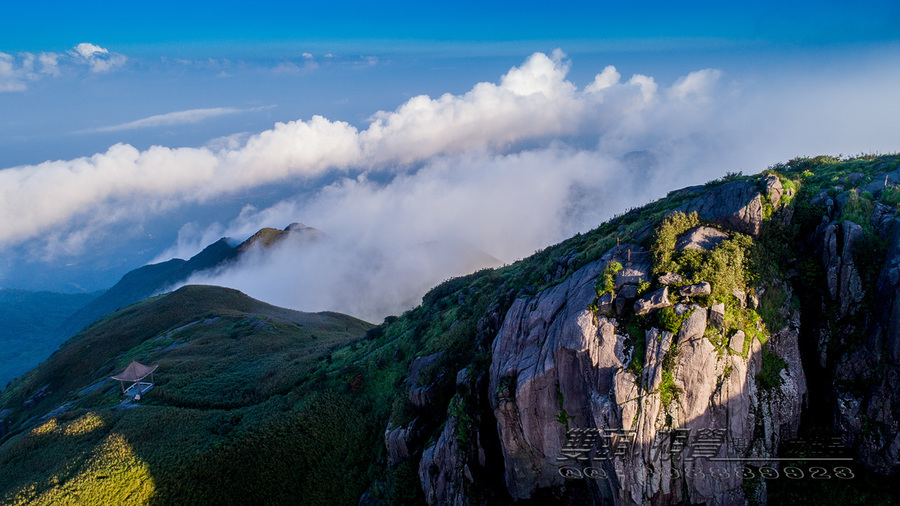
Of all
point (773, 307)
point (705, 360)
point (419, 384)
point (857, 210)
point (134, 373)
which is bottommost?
point (419, 384)

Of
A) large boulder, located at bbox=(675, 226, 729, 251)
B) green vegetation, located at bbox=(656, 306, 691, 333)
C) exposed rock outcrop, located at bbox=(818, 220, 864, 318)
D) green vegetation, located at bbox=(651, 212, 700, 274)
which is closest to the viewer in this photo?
green vegetation, located at bbox=(656, 306, 691, 333)

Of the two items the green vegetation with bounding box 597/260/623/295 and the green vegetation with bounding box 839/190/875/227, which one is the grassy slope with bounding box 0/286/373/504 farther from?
the green vegetation with bounding box 839/190/875/227

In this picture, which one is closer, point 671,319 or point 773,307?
point 671,319

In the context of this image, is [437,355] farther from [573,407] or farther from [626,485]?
[626,485]

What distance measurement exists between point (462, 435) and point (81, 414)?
3952 centimetres

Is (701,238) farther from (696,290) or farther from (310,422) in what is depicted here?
(310,422)

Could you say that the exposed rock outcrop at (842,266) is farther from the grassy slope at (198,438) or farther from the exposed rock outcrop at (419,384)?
the grassy slope at (198,438)

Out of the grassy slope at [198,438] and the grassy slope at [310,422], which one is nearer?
the grassy slope at [310,422]

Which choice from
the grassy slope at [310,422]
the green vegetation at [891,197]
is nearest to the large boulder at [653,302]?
the grassy slope at [310,422]

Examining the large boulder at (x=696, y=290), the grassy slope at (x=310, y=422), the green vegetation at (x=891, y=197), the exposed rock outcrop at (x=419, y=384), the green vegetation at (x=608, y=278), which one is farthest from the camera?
the exposed rock outcrop at (x=419, y=384)

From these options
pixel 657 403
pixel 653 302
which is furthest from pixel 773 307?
pixel 657 403

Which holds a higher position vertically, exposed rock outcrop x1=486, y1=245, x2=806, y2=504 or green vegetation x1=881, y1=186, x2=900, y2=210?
green vegetation x1=881, y1=186, x2=900, y2=210

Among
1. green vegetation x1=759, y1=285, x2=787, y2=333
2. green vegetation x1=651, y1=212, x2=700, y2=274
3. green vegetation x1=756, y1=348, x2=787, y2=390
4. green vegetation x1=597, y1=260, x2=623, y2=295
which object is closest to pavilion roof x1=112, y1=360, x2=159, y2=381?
green vegetation x1=597, y1=260, x2=623, y2=295

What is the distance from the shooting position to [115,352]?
69500 mm
